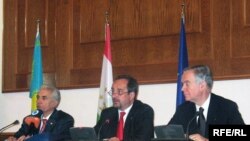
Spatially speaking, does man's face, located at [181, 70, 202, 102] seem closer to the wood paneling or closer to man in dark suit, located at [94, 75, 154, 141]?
man in dark suit, located at [94, 75, 154, 141]

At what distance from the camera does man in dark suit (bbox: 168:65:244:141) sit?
4.64m

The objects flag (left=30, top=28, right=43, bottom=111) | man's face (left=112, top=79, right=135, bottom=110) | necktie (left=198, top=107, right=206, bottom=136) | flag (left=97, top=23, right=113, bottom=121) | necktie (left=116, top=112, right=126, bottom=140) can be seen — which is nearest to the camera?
Answer: necktie (left=198, top=107, right=206, bottom=136)

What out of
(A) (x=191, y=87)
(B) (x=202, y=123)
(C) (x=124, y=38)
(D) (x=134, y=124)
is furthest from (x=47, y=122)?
(B) (x=202, y=123)

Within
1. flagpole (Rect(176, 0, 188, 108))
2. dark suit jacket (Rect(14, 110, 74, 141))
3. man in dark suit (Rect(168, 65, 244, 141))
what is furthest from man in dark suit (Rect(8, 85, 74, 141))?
man in dark suit (Rect(168, 65, 244, 141))

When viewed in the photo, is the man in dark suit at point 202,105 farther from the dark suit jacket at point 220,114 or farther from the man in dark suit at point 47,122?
the man in dark suit at point 47,122

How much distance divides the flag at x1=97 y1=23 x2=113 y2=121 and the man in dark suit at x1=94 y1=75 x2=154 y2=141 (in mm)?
666

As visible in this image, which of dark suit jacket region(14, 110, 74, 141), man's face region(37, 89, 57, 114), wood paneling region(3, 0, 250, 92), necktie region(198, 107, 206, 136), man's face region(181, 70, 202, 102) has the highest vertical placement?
wood paneling region(3, 0, 250, 92)

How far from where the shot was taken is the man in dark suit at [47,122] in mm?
5560

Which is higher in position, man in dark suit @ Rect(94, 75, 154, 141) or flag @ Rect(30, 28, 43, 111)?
flag @ Rect(30, 28, 43, 111)

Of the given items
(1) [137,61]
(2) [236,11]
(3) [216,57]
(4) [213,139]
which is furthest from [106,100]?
(4) [213,139]

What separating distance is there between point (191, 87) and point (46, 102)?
1902 mm

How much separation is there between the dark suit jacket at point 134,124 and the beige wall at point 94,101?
0.97 m

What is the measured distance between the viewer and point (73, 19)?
7.20m

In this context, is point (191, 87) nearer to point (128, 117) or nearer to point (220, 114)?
point (220, 114)
